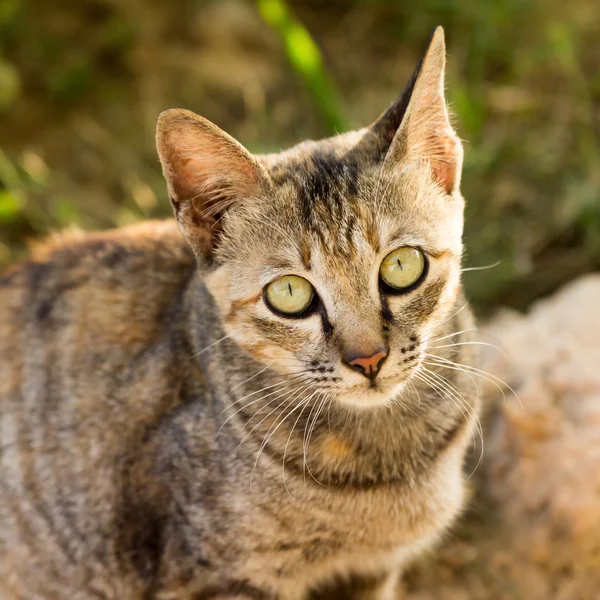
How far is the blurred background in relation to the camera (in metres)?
3.26

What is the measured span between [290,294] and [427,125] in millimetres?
481

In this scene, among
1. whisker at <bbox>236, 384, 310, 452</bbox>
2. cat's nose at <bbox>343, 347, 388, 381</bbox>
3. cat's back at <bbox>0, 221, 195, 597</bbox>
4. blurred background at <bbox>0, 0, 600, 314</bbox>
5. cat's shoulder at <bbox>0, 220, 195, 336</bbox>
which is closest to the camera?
cat's nose at <bbox>343, 347, 388, 381</bbox>

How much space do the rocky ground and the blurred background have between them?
0.64m

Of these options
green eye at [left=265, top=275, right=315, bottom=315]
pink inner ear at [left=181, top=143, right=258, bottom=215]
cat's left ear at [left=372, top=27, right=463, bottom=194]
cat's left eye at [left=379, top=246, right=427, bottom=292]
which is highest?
cat's left ear at [left=372, top=27, right=463, bottom=194]

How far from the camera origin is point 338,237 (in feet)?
5.21

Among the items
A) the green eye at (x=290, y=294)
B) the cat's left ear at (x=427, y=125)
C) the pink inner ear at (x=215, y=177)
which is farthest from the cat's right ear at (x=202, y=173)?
the cat's left ear at (x=427, y=125)

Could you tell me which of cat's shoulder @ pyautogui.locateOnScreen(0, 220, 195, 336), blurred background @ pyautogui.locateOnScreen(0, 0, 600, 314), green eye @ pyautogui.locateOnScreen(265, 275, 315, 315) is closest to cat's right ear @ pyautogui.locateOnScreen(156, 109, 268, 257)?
green eye @ pyautogui.locateOnScreen(265, 275, 315, 315)

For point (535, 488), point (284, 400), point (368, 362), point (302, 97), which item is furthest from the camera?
point (302, 97)

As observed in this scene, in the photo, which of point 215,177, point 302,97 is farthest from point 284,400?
point 302,97

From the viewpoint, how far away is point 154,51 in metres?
4.58

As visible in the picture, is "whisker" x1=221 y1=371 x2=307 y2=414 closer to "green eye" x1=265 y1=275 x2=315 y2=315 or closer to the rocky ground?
"green eye" x1=265 y1=275 x2=315 y2=315

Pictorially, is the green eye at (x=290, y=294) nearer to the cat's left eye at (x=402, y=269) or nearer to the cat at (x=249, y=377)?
the cat at (x=249, y=377)

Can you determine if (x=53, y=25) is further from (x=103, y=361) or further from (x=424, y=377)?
(x=424, y=377)

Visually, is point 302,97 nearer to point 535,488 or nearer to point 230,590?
point 535,488
